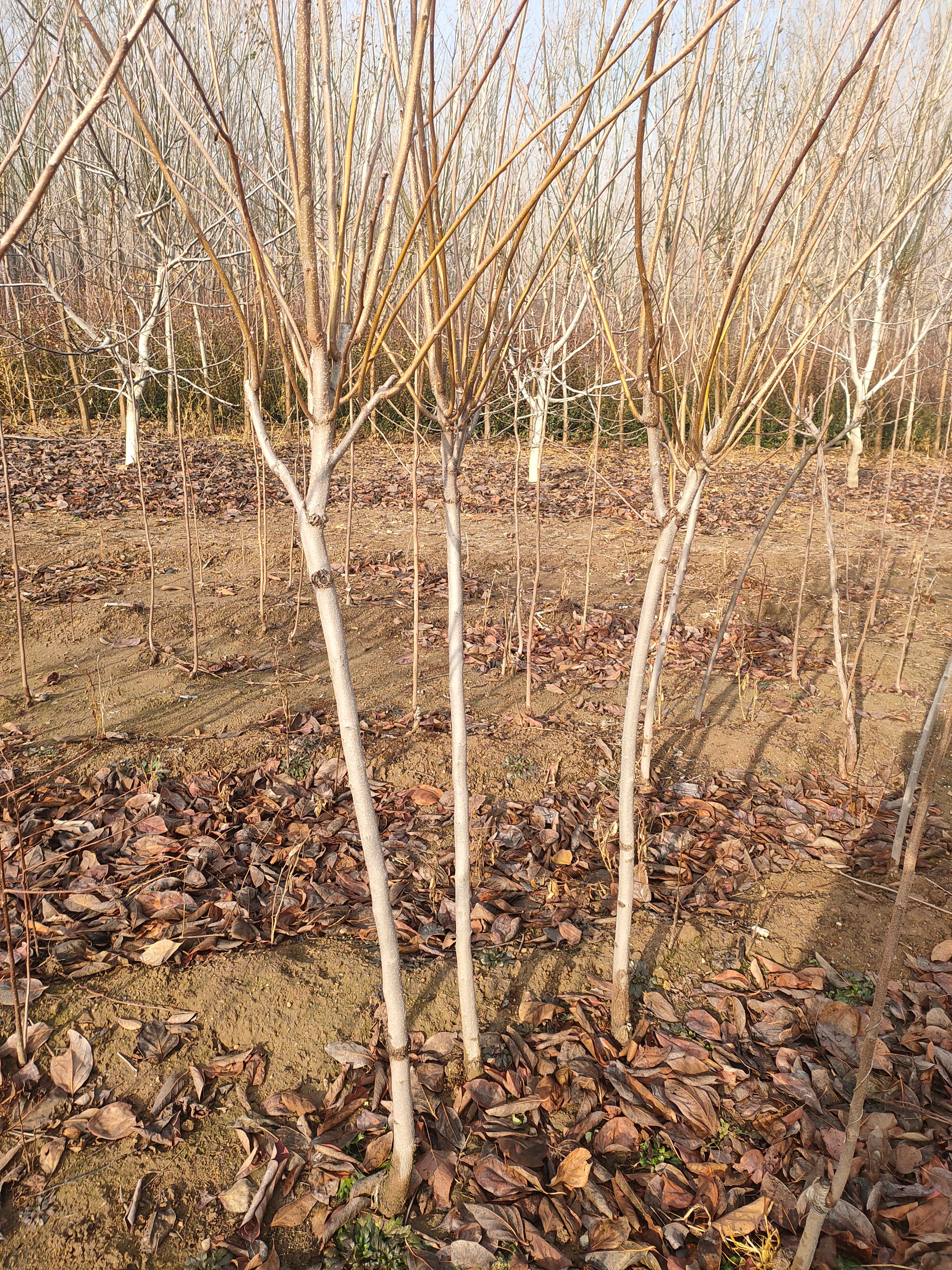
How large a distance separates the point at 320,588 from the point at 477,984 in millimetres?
1322

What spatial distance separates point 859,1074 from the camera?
3.81 feet

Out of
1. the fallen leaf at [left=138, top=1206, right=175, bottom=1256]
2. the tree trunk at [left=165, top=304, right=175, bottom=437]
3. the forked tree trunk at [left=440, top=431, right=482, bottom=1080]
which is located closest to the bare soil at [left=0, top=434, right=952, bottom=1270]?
the fallen leaf at [left=138, top=1206, right=175, bottom=1256]

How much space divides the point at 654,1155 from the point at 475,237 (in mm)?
4739

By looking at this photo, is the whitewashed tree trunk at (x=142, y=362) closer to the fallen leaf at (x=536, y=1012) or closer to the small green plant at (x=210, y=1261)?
the fallen leaf at (x=536, y=1012)

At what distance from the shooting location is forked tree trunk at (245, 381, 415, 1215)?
3.61 feet

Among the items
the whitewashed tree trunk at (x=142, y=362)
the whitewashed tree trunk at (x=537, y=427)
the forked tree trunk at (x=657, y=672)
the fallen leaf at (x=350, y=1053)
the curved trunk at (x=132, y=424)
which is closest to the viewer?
the fallen leaf at (x=350, y=1053)

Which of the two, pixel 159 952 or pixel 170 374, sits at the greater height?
pixel 170 374

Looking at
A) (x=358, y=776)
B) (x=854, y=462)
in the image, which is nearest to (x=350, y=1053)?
(x=358, y=776)

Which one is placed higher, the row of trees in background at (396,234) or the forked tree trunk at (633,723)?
the row of trees in background at (396,234)

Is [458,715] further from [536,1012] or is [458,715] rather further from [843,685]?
[843,685]

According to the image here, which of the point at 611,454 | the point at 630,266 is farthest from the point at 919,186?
the point at 611,454

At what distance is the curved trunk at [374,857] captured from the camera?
1119mm

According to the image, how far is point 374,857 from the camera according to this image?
1236mm

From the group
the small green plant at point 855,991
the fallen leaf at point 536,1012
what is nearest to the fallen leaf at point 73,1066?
the fallen leaf at point 536,1012
